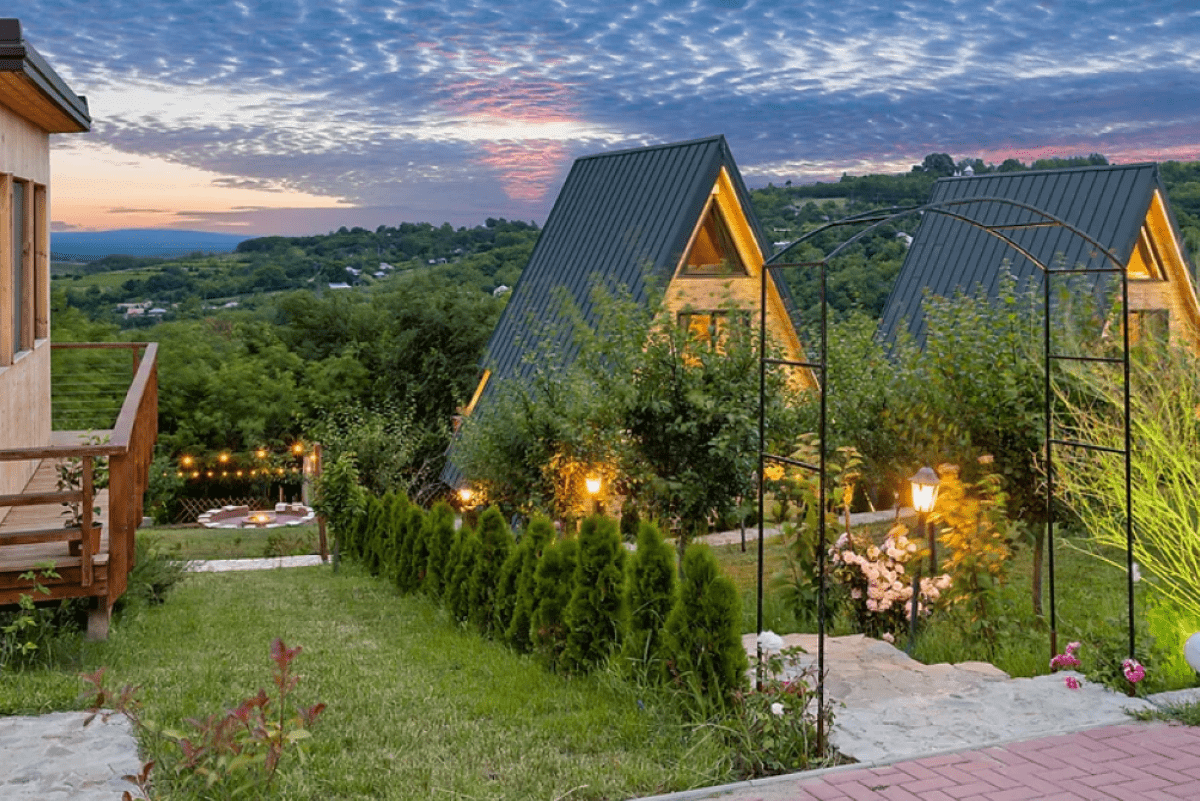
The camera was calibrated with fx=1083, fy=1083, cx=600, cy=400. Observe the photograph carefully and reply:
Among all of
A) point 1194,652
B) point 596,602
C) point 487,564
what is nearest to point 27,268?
point 487,564

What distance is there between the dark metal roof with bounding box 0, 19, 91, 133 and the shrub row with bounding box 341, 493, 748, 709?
516cm

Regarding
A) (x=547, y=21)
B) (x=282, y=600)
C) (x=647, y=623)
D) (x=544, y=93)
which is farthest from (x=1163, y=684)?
(x=544, y=93)

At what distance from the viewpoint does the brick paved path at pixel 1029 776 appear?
211 inches

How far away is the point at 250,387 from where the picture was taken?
34312 mm

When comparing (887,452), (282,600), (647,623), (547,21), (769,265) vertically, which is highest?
(547,21)

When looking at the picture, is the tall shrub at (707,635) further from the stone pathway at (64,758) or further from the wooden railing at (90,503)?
the wooden railing at (90,503)

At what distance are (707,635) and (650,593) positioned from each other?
75 cm

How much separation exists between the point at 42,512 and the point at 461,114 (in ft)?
88.7

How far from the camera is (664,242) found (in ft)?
61.4

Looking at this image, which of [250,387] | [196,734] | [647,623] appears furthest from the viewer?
[250,387]

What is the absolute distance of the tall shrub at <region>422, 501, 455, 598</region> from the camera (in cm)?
1167

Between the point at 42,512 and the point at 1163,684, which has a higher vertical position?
the point at 42,512

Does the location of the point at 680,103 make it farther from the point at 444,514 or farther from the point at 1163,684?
the point at 1163,684

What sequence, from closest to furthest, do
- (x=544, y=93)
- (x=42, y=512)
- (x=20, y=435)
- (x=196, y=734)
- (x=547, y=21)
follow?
(x=196, y=734), (x=42, y=512), (x=20, y=435), (x=547, y=21), (x=544, y=93)
